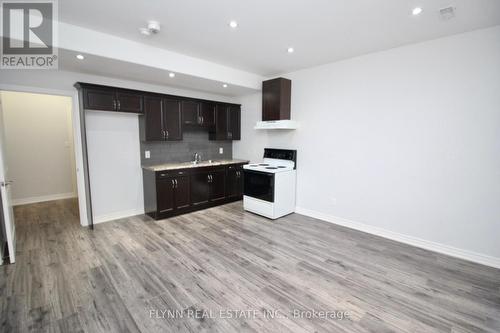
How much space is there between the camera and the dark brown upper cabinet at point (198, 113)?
15.3ft

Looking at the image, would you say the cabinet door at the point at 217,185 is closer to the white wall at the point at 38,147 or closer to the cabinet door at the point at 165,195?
the cabinet door at the point at 165,195

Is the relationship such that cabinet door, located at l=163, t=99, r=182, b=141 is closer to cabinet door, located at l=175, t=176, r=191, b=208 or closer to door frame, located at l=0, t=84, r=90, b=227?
cabinet door, located at l=175, t=176, r=191, b=208

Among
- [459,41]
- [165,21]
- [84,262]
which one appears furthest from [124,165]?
[459,41]

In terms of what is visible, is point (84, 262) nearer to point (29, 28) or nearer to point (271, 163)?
point (29, 28)

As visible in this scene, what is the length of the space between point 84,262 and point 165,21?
2991 millimetres

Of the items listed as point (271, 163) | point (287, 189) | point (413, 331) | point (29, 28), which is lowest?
point (413, 331)

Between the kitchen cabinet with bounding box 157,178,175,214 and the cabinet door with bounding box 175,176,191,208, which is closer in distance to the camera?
the kitchen cabinet with bounding box 157,178,175,214

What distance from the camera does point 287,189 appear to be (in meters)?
4.40

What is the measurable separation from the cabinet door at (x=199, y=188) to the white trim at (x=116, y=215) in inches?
41.8

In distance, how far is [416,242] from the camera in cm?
321

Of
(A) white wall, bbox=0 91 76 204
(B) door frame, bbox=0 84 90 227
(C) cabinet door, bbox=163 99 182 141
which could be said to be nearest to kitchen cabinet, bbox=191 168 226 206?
(C) cabinet door, bbox=163 99 182 141

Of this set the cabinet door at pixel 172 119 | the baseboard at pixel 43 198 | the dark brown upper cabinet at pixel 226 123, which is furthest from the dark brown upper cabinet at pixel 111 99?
the baseboard at pixel 43 198

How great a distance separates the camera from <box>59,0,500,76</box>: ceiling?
2.22m

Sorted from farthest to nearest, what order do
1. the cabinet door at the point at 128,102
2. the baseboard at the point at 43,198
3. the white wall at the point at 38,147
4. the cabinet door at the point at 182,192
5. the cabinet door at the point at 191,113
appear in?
the baseboard at the point at 43,198
the white wall at the point at 38,147
the cabinet door at the point at 191,113
the cabinet door at the point at 182,192
the cabinet door at the point at 128,102
